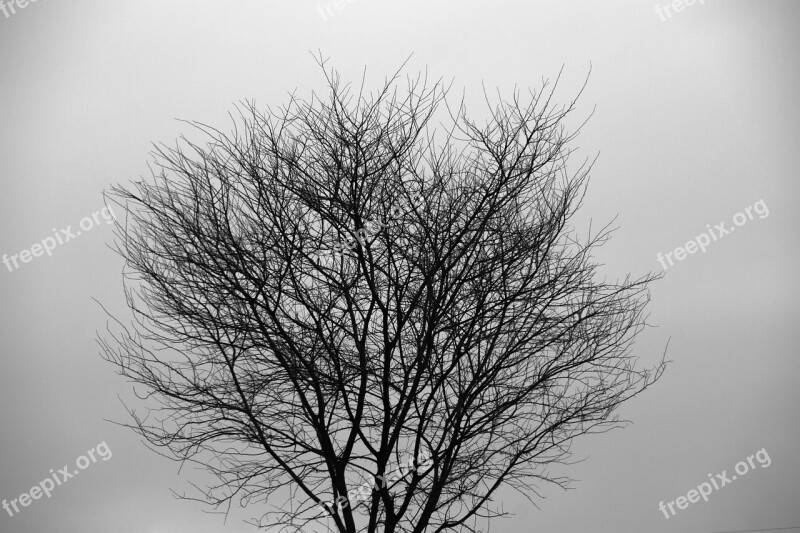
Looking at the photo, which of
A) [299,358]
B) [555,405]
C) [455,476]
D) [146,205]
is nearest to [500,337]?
[555,405]

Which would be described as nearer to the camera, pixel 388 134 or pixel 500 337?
pixel 388 134

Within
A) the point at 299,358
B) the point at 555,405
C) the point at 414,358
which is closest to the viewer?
the point at 299,358

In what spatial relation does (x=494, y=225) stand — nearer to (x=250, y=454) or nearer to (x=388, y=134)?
(x=388, y=134)

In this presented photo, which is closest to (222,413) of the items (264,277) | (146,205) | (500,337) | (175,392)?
(175,392)

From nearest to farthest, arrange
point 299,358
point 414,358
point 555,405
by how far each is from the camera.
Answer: point 299,358 → point 414,358 → point 555,405

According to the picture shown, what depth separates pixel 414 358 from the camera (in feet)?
19.5

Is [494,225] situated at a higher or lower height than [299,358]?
higher

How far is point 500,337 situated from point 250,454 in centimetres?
206

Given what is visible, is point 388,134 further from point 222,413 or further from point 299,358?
point 222,413

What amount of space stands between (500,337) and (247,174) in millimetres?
2279

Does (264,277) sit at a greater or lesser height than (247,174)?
lesser

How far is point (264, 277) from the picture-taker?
5.57m

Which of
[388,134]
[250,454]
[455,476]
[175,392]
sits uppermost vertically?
[388,134]

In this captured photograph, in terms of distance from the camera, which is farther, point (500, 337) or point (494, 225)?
point (500, 337)
